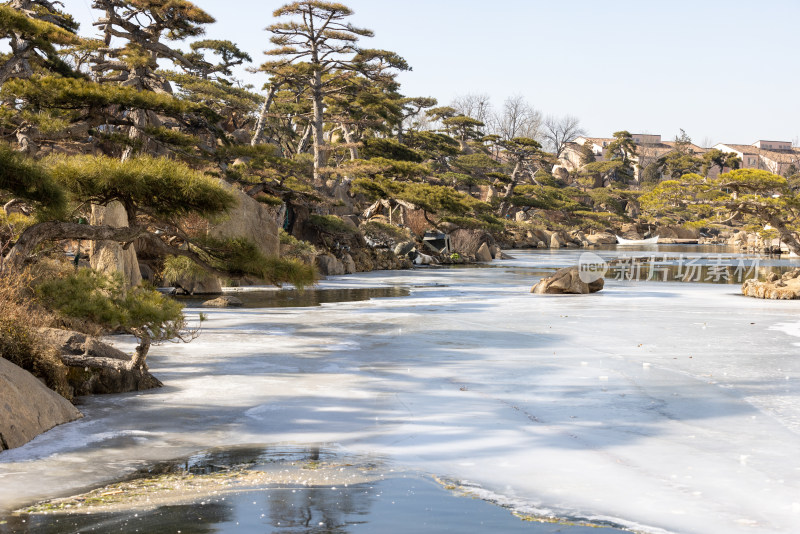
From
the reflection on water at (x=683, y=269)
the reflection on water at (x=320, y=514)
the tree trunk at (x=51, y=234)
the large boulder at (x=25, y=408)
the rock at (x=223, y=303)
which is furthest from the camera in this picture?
the reflection on water at (x=683, y=269)

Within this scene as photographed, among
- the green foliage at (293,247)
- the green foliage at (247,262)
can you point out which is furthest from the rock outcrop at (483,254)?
the green foliage at (247,262)

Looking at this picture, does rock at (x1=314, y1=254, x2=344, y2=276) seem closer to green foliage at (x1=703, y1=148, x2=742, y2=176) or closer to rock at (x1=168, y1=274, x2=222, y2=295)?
rock at (x1=168, y1=274, x2=222, y2=295)

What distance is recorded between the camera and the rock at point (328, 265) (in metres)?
22.8

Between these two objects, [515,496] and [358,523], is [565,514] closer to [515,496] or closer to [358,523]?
[515,496]

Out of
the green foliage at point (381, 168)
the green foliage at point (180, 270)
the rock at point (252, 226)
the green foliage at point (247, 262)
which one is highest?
the green foliage at point (381, 168)

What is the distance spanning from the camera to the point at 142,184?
8.02 metres

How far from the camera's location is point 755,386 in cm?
734

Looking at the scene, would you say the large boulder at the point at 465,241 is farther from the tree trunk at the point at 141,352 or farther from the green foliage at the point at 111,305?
the tree trunk at the point at 141,352

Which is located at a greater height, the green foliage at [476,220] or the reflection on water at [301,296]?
the green foliage at [476,220]

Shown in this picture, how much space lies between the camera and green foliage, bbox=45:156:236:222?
7.96m

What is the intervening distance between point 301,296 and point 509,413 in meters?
10.9

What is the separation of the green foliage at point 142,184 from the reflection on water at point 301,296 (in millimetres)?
6145

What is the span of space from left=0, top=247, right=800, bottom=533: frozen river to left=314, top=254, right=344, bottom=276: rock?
35.0ft

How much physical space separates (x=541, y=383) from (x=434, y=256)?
76.7 ft
